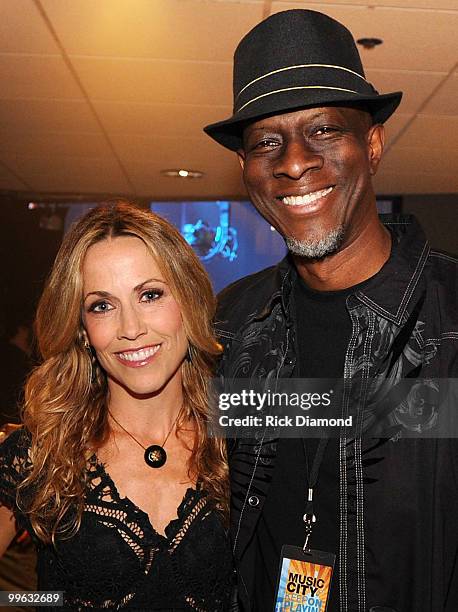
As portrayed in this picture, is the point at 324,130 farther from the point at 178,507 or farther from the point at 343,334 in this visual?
the point at 178,507

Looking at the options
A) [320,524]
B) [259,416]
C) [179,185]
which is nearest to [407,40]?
[259,416]

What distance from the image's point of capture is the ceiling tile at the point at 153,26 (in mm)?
3234

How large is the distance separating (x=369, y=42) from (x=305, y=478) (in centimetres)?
232

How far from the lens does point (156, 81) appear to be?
4.07 metres

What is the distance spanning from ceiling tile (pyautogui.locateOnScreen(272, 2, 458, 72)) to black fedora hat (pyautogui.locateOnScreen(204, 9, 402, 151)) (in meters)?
1.46

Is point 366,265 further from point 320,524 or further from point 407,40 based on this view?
point 407,40

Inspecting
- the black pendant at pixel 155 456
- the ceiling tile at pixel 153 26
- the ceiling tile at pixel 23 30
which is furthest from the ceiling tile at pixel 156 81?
the black pendant at pixel 155 456

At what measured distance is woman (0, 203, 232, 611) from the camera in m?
1.78

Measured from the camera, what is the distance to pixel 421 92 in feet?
13.5

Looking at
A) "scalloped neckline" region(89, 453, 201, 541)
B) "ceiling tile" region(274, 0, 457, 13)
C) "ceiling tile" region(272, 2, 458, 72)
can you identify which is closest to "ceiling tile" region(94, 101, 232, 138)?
"ceiling tile" region(272, 2, 458, 72)

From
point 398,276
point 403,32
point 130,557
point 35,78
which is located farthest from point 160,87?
point 130,557

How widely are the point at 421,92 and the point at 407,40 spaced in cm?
67

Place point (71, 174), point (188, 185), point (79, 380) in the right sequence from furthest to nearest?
point (188, 185) < point (71, 174) < point (79, 380)

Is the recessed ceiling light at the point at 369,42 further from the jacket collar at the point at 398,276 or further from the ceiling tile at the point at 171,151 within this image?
the jacket collar at the point at 398,276
